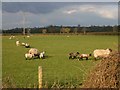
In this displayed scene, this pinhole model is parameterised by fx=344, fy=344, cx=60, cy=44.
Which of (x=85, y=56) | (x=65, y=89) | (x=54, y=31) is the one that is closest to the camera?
(x=65, y=89)

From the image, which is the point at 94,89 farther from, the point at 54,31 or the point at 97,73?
the point at 54,31

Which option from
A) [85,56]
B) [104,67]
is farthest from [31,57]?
[104,67]

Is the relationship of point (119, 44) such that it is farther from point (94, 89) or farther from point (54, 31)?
point (54, 31)

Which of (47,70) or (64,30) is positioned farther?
(64,30)

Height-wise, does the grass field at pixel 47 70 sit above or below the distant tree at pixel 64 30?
below

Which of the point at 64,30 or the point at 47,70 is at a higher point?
the point at 64,30

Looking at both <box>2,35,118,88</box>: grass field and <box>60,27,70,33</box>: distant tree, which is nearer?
<box>2,35,118,88</box>: grass field

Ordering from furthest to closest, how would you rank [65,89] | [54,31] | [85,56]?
[54,31], [85,56], [65,89]

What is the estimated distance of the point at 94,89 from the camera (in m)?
11.0

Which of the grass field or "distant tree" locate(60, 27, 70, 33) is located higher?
"distant tree" locate(60, 27, 70, 33)

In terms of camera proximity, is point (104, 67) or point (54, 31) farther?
point (54, 31)

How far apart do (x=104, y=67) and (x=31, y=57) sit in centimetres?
2366

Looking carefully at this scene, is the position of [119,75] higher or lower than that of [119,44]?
lower

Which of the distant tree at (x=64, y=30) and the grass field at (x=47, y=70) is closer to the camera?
the grass field at (x=47, y=70)
